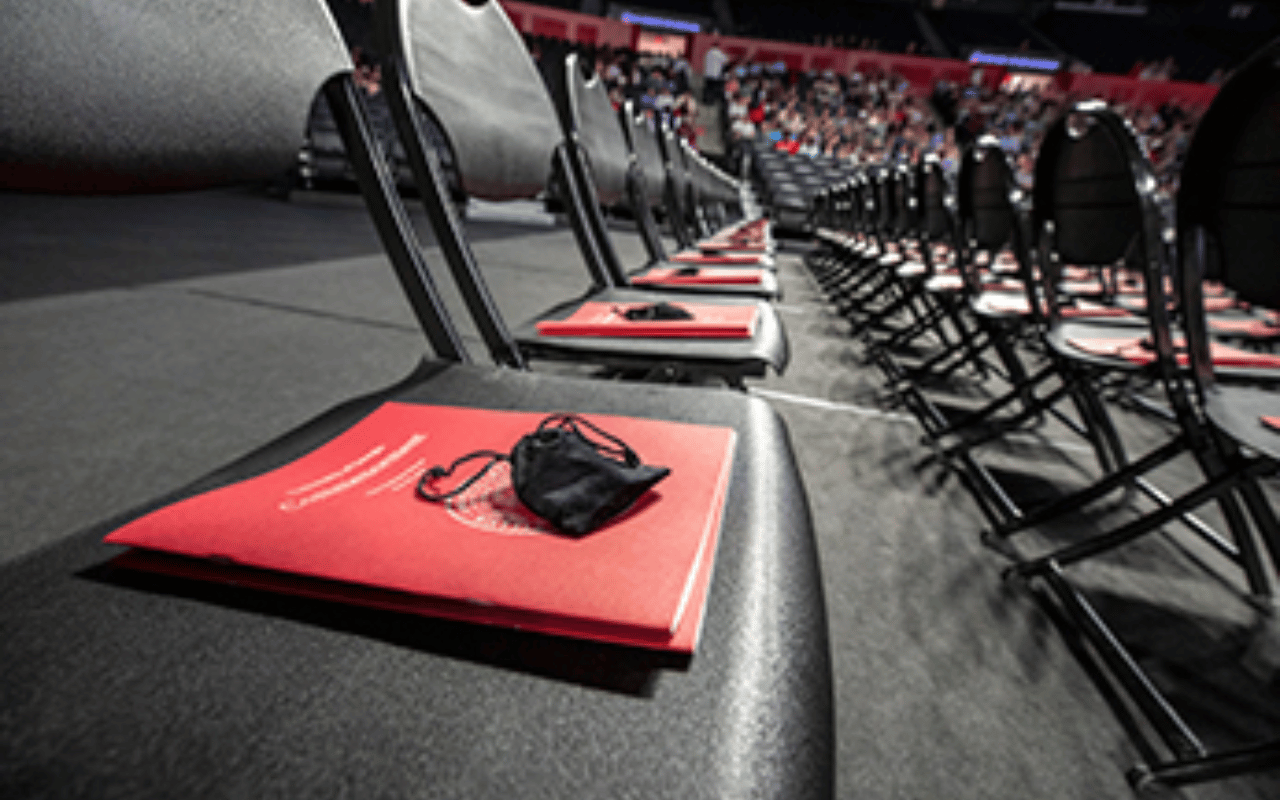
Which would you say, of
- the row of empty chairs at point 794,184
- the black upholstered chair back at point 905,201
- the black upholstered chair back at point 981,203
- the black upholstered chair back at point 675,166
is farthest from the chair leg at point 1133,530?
the row of empty chairs at point 794,184

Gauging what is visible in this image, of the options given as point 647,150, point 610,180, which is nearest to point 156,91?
point 610,180

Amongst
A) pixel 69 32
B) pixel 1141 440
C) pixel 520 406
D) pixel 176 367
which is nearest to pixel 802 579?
pixel 520 406

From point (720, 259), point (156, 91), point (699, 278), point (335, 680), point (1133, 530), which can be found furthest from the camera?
point (720, 259)

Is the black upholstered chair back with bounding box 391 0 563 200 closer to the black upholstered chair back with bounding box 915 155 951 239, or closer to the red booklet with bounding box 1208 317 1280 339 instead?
the black upholstered chair back with bounding box 915 155 951 239

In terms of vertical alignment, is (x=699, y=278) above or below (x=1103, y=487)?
above

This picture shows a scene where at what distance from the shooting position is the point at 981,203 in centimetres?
224

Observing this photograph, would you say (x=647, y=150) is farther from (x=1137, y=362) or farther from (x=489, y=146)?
(x=1137, y=362)

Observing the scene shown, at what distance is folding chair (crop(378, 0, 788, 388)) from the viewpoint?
0.81 m

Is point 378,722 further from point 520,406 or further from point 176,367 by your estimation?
point 176,367

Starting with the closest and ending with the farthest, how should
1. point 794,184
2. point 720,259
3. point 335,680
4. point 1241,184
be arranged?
point 335,680 < point 1241,184 < point 720,259 < point 794,184

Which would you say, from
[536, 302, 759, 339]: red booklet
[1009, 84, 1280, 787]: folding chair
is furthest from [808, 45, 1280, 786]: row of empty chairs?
[536, 302, 759, 339]: red booklet

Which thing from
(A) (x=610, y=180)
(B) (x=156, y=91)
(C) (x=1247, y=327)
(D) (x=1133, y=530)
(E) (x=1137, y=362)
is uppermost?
(B) (x=156, y=91)

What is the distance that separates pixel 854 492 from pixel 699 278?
2.22 ft

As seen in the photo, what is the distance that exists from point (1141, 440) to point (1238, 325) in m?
0.57
